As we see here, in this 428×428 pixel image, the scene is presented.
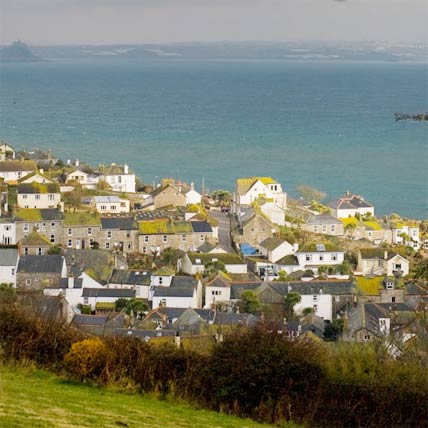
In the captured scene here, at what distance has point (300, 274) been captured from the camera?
1869cm

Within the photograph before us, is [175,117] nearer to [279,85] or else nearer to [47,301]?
[279,85]

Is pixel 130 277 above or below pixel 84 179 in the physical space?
below

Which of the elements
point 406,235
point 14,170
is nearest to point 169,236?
point 406,235

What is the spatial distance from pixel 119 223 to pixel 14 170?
542 cm

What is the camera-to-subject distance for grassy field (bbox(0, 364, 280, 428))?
→ 249 inches

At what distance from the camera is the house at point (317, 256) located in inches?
766

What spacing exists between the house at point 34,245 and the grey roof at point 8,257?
743 millimetres

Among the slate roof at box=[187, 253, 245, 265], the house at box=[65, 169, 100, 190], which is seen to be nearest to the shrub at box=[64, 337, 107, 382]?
the slate roof at box=[187, 253, 245, 265]

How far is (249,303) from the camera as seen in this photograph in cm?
1619

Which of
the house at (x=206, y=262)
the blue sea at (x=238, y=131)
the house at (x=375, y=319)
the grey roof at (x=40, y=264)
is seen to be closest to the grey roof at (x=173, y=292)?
the house at (x=206, y=262)

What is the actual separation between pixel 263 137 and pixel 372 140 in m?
5.85

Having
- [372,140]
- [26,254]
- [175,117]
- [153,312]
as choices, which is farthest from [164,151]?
[153,312]

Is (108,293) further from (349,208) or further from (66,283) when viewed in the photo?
(349,208)

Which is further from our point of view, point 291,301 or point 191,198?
point 191,198
